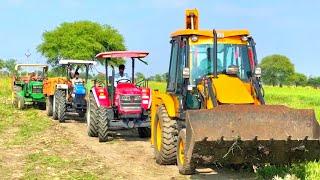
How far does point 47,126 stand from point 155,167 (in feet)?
22.9

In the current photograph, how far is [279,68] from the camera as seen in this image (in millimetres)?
113375

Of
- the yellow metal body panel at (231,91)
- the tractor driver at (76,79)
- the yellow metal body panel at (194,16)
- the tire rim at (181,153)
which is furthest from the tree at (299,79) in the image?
the tire rim at (181,153)

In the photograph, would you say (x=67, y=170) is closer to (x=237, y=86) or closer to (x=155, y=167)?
(x=155, y=167)

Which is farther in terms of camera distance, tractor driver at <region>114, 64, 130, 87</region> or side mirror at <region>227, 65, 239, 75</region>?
tractor driver at <region>114, 64, 130, 87</region>

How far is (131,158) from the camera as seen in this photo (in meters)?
10.9

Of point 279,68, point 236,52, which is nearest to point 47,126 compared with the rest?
point 236,52

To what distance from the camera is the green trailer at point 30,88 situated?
21.5 meters

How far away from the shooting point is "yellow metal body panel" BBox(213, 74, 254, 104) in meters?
8.57

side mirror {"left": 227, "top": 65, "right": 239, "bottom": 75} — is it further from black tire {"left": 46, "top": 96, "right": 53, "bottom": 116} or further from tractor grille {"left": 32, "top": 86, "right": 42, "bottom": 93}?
tractor grille {"left": 32, "top": 86, "right": 42, "bottom": 93}

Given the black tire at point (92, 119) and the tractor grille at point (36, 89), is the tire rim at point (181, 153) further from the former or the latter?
the tractor grille at point (36, 89)

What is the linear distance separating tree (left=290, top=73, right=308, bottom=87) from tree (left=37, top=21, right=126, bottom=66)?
6342 centimetres

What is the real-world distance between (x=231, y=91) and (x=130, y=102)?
198 inches

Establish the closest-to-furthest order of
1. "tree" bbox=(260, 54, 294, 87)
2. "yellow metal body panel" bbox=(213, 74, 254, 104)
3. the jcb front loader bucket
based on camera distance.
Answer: the jcb front loader bucket → "yellow metal body panel" bbox=(213, 74, 254, 104) → "tree" bbox=(260, 54, 294, 87)

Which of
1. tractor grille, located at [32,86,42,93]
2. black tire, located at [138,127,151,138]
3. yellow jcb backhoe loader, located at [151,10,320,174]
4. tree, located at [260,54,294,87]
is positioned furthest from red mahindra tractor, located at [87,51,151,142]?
tree, located at [260,54,294,87]
